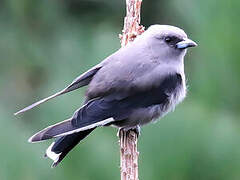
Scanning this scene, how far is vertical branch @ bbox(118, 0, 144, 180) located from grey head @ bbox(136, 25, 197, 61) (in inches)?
1.6

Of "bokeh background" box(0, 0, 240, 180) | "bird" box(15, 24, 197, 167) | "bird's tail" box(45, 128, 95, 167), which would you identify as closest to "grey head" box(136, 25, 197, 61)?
"bird" box(15, 24, 197, 167)

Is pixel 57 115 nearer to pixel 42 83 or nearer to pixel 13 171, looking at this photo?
pixel 13 171

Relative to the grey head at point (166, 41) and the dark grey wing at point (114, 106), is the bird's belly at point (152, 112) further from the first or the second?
the grey head at point (166, 41)

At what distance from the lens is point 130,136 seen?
2539mm

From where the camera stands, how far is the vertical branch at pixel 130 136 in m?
2.32

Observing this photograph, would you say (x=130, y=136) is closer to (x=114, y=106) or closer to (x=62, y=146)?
(x=114, y=106)

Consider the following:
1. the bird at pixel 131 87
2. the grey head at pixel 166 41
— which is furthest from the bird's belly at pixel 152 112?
the grey head at pixel 166 41

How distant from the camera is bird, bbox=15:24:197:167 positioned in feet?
8.20

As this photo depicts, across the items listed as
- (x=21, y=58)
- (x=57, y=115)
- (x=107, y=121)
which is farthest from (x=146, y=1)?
(x=107, y=121)

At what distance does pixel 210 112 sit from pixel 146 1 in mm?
1478

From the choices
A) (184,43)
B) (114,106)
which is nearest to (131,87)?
(114,106)

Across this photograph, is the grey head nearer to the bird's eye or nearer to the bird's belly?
the bird's eye

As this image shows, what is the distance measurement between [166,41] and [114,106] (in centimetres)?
29

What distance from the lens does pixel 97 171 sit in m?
2.70
